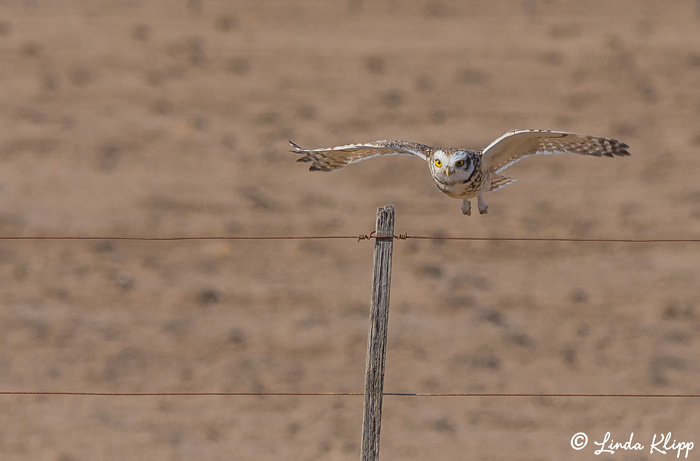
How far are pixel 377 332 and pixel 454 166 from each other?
1.87m

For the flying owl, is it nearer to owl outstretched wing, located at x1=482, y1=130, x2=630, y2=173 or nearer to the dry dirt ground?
owl outstretched wing, located at x1=482, y1=130, x2=630, y2=173

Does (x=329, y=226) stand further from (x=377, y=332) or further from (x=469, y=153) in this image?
(x=377, y=332)

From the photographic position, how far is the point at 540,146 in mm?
6512

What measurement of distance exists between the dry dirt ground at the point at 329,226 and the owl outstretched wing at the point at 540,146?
3449 millimetres

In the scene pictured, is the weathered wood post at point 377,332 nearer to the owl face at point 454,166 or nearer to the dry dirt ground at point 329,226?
the owl face at point 454,166

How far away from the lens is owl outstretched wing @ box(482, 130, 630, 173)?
5.88m

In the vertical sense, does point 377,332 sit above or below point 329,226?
below

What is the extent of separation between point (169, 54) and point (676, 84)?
7.35 m

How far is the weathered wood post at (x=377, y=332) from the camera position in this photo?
4738 millimetres

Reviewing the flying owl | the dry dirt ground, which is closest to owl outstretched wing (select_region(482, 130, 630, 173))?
the flying owl
